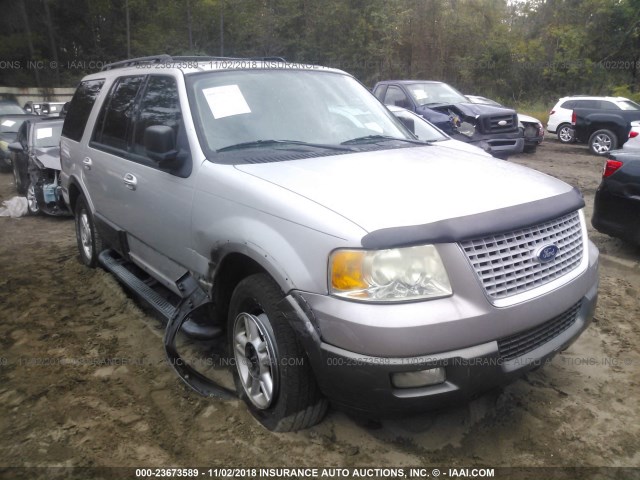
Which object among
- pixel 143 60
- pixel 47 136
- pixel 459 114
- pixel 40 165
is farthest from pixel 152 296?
pixel 459 114

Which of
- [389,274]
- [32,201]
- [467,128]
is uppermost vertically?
[389,274]

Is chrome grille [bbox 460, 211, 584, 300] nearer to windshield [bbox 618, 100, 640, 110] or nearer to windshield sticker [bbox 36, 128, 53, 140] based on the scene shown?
windshield sticker [bbox 36, 128, 53, 140]

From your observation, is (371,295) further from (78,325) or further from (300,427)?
(78,325)

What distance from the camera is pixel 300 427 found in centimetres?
279

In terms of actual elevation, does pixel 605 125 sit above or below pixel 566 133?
above

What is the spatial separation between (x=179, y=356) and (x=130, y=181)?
1414 mm

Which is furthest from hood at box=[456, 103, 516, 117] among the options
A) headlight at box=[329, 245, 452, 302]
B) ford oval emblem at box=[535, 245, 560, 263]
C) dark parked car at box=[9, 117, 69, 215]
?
headlight at box=[329, 245, 452, 302]

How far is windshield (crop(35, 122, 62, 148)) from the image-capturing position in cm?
932

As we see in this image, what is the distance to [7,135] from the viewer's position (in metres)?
13.8

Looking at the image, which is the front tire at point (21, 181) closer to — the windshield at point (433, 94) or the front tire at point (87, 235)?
the front tire at point (87, 235)

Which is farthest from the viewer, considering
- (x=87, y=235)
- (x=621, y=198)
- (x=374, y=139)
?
(x=87, y=235)

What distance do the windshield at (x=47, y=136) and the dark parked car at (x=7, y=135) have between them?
4.88m

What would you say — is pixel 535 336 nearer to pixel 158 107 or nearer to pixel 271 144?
pixel 271 144

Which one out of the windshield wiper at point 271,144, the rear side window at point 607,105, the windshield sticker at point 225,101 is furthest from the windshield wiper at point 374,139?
the rear side window at point 607,105
